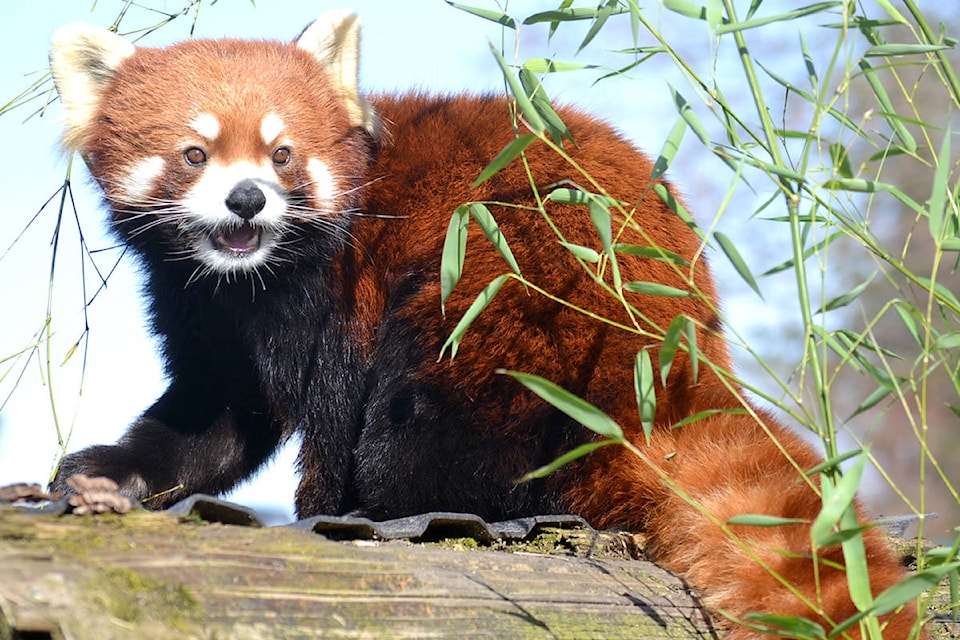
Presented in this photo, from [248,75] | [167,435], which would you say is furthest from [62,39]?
[167,435]

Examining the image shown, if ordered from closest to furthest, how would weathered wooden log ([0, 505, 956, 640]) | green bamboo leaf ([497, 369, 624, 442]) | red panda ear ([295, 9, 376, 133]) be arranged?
weathered wooden log ([0, 505, 956, 640]), green bamboo leaf ([497, 369, 624, 442]), red panda ear ([295, 9, 376, 133])

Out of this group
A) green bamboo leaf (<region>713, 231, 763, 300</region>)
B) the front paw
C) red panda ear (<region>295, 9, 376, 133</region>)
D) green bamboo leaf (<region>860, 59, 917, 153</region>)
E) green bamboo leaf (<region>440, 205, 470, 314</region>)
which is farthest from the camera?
red panda ear (<region>295, 9, 376, 133</region>)

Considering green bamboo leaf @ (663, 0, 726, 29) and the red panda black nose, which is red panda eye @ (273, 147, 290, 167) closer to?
the red panda black nose

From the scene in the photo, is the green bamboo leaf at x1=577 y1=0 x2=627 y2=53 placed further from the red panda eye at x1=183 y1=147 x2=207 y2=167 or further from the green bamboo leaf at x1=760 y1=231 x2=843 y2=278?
the red panda eye at x1=183 y1=147 x2=207 y2=167

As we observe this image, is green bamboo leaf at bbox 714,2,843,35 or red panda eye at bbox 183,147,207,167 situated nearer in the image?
green bamboo leaf at bbox 714,2,843,35

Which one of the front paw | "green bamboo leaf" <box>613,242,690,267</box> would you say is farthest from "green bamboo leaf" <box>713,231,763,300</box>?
the front paw

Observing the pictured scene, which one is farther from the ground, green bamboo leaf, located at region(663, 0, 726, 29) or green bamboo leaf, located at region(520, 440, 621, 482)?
green bamboo leaf, located at region(663, 0, 726, 29)

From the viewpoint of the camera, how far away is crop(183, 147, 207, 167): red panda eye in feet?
8.61

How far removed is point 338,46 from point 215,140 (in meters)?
0.60

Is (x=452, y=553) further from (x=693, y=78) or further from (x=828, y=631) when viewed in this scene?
(x=693, y=78)

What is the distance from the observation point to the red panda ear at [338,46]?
296 centimetres

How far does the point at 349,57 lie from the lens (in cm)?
302

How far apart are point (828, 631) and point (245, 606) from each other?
93 cm

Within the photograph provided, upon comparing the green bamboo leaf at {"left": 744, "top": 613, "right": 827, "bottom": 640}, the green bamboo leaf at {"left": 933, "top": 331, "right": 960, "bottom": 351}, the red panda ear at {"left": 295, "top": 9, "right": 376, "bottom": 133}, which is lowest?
the green bamboo leaf at {"left": 744, "top": 613, "right": 827, "bottom": 640}
